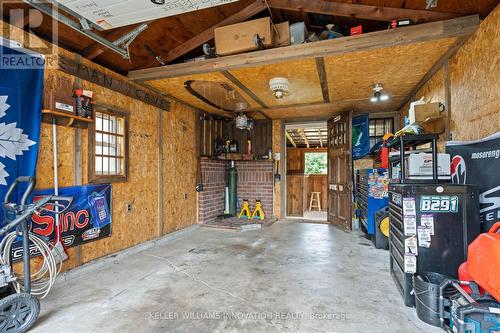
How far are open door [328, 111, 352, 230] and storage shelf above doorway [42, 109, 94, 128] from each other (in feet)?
14.6

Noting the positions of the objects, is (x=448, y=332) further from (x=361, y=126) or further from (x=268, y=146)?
(x=268, y=146)

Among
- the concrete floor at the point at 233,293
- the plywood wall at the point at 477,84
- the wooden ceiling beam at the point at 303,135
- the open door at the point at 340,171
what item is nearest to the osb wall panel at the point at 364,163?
the open door at the point at 340,171

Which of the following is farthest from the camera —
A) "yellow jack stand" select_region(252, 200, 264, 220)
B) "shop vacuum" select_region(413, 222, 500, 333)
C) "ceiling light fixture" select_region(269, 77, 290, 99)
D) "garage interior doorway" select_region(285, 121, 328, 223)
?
"garage interior doorway" select_region(285, 121, 328, 223)

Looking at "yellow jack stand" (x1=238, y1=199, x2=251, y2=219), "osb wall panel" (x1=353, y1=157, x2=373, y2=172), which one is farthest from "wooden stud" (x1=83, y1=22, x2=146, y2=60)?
"osb wall panel" (x1=353, y1=157, x2=373, y2=172)

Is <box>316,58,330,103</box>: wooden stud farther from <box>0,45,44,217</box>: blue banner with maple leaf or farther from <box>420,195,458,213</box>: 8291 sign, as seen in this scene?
<box>0,45,44,217</box>: blue banner with maple leaf

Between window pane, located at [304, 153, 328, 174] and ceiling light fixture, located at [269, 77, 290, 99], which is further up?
ceiling light fixture, located at [269, 77, 290, 99]

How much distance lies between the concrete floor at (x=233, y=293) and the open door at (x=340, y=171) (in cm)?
126

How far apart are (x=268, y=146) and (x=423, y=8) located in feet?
14.1

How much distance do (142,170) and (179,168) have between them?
3.09ft

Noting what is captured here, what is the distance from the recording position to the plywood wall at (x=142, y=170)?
289cm

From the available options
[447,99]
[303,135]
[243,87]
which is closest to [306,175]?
[303,135]

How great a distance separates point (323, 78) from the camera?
357 cm

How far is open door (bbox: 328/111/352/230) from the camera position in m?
5.02

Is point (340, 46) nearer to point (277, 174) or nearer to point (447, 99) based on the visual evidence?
point (447, 99)
